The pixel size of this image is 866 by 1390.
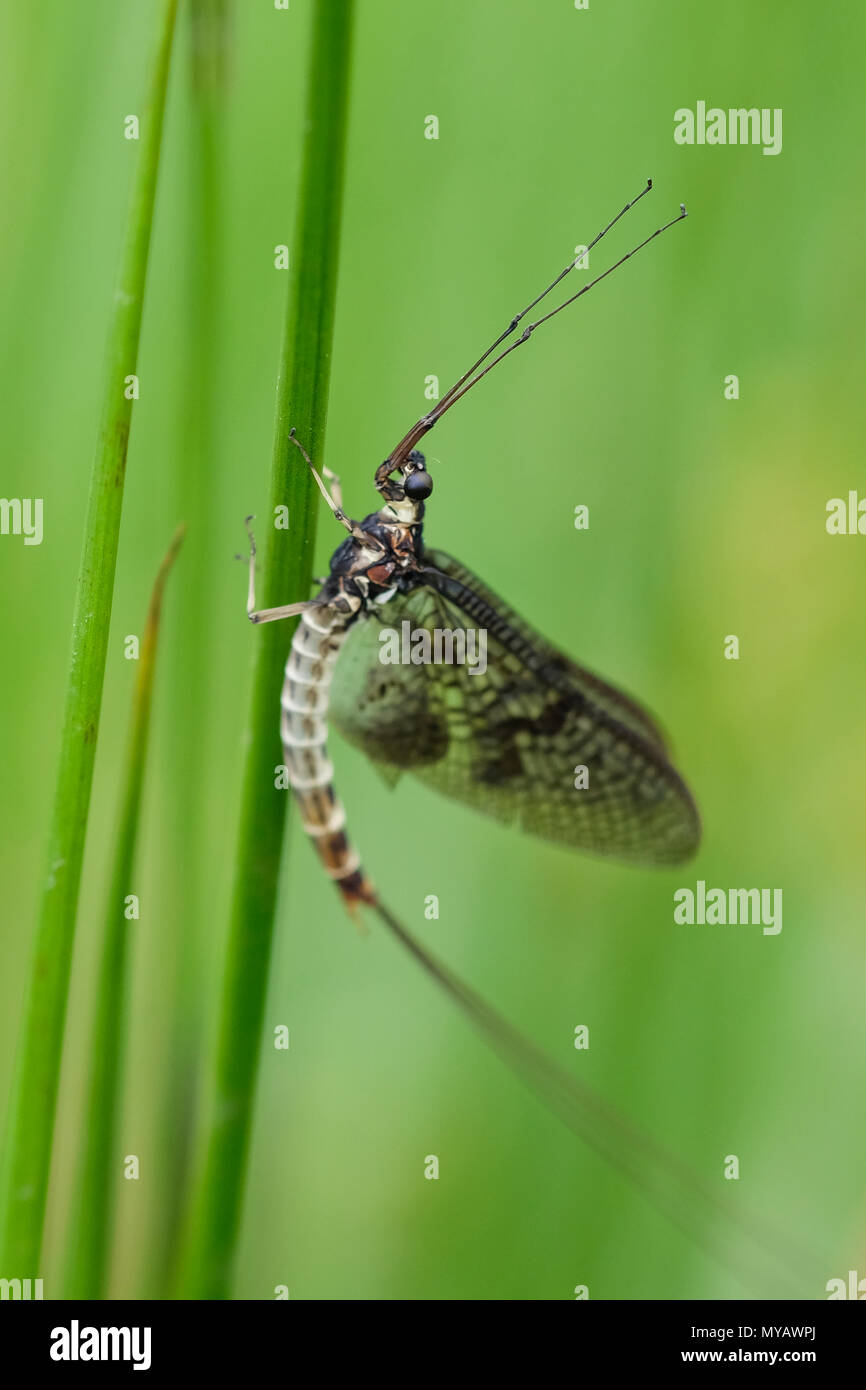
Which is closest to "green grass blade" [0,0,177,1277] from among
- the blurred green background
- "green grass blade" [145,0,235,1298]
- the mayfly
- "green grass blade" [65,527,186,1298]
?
"green grass blade" [65,527,186,1298]

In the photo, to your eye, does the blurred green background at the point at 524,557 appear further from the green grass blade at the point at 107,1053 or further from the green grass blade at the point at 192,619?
the green grass blade at the point at 107,1053

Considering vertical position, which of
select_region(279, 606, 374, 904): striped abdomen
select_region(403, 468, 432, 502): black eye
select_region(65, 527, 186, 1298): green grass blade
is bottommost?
select_region(65, 527, 186, 1298): green grass blade

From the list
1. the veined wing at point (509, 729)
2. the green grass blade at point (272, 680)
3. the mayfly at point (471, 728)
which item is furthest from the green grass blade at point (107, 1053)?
the veined wing at point (509, 729)

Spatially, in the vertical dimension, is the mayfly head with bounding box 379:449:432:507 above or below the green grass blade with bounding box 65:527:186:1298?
above

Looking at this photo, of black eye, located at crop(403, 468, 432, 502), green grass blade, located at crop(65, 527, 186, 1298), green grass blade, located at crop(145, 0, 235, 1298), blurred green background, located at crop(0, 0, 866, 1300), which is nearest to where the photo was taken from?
green grass blade, located at crop(65, 527, 186, 1298)

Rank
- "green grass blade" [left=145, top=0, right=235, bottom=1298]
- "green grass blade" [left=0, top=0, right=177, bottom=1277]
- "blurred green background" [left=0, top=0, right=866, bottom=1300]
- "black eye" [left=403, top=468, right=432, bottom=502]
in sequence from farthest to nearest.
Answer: "blurred green background" [left=0, top=0, right=866, bottom=1300]
"black eye" [left=403, top=468, right=432, bottom=502]
"green grass blade" [left=145, top=0, right=235, bottom=1298]
"green grass blade" [left=0, top=0, right=177, bottom=1277]

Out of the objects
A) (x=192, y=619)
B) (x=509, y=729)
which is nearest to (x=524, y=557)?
(x=509, y=729)

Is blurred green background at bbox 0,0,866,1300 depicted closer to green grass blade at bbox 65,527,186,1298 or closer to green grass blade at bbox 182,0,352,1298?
green grass blade at bbox 65,527,186,1298
